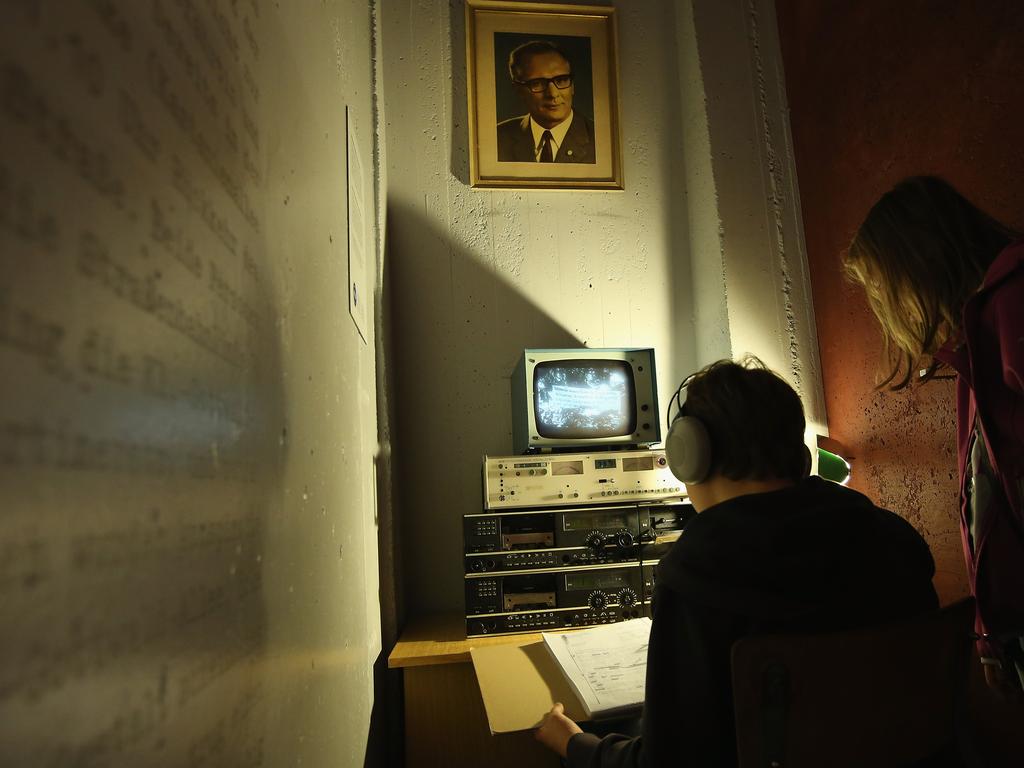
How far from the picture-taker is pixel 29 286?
259mm

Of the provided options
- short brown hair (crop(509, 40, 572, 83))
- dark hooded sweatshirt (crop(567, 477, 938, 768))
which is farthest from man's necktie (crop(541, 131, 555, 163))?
dark hooded sweatshirt (crop(567, 477, 938, 768))

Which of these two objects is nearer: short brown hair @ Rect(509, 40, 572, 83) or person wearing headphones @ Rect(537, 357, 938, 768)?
person wearing headphones @ Rect(537, 357, 938, 768)

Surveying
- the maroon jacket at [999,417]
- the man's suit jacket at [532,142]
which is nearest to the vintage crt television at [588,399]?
the maroon jacket at [999,417]

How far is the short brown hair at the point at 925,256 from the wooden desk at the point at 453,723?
1118mm

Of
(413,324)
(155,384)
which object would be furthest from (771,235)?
(155,384)

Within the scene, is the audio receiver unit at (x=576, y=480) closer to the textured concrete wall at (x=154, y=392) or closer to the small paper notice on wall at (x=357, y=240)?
the small paper notice on wall at (x=357, y=240)

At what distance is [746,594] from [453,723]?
109cm

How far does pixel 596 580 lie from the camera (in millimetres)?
1614

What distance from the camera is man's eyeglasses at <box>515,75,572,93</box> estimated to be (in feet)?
7.65

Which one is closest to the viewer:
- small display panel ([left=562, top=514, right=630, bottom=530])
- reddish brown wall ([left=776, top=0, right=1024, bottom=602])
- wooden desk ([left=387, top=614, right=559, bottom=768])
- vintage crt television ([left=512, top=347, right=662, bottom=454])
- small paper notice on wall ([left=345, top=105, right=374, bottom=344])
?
small paper notice on wall ([left=345, top=105, right=374, bottom=344])

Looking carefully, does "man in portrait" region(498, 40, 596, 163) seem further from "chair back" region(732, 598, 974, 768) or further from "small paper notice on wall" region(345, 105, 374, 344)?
"chair back" region(732, 598, 974, 768)

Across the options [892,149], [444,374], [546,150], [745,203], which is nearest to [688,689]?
[444,374]

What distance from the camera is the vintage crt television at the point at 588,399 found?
177cm

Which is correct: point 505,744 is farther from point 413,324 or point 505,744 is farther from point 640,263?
point 640,263
